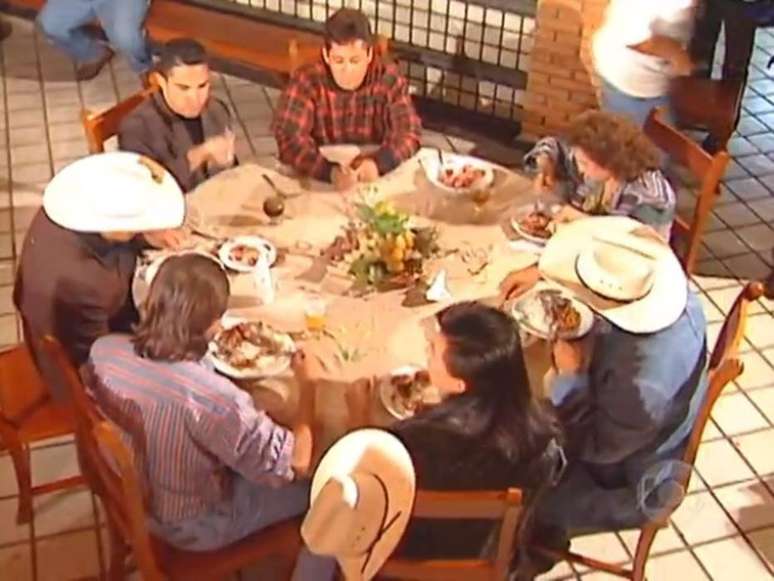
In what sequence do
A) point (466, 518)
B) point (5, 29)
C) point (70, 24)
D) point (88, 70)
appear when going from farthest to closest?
point (5, 29), point (88, 70), point (70, 24), point (466, 518)

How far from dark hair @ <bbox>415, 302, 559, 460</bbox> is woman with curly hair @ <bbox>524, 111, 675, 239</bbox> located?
0.98m

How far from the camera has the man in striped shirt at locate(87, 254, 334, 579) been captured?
238 centimetres

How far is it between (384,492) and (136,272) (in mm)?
1398

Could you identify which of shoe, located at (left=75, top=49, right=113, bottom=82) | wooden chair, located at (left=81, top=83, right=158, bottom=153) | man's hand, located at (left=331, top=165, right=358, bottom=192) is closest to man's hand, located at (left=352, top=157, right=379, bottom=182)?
man's hand, located at (left=331, top=165, right=358, bottom=192)

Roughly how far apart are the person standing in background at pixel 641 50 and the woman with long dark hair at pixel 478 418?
1.99 m

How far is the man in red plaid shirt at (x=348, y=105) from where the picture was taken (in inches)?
139

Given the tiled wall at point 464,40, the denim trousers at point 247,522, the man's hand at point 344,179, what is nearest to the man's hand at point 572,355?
the denim trousers at point 247,522

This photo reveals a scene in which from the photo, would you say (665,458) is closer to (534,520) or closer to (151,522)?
(534,520)

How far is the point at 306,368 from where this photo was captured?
8.58 feet

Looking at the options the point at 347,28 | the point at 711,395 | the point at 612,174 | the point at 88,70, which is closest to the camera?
the point at 711,395

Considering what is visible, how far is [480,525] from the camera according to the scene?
240 centimetres

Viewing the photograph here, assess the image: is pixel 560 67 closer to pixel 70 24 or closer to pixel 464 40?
pixel 464 40

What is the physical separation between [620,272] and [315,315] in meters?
0.72

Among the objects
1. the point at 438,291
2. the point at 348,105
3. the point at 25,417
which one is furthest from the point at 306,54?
the point at 25,417
